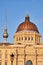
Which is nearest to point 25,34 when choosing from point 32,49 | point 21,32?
point 21,32

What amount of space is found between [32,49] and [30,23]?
14745 mm

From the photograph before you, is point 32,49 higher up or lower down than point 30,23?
lower down

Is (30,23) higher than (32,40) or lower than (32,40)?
higher

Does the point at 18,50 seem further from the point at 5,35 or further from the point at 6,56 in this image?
the point at 5,35

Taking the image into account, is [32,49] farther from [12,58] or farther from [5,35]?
[5,35]

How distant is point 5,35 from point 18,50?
1238cm

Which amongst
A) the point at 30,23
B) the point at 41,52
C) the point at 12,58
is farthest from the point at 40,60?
the point at 30,23

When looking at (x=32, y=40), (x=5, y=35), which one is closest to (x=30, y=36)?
(x=32, y=40)

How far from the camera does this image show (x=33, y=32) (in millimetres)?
97188

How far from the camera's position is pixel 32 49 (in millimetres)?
89062

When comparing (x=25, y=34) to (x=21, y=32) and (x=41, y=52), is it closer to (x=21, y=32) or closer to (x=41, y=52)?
(x=21, y=32)

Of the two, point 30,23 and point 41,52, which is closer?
point 41,52

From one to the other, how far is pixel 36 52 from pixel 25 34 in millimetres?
10611

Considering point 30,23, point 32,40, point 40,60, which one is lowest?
point 40,60
